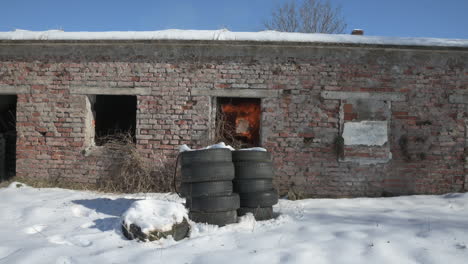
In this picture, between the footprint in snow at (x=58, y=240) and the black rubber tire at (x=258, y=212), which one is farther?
the black rubber tire at (x=258, y=212)

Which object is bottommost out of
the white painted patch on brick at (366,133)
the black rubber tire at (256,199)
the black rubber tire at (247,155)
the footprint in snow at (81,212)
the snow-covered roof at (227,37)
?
the footprint in snow at (81,212)

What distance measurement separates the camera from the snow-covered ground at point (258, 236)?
323 centimetres

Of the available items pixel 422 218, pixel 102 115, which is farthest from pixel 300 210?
pixel 102 115

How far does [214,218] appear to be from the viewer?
4.24 meters

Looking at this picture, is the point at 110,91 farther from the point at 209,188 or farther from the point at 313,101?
the point at 313,101

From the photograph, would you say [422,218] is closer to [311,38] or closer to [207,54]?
[311,38]

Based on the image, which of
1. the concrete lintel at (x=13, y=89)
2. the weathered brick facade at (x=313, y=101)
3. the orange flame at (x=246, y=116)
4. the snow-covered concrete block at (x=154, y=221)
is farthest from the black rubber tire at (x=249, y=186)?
the concrete lintel at (x=13, y=89)

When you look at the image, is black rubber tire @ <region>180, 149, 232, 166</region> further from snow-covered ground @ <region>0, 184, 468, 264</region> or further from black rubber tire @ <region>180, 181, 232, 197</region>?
snow-covered ground @ <region>0, 184, 468, 264</region>

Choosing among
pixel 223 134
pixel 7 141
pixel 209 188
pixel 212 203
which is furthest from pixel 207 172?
pixel 7 141

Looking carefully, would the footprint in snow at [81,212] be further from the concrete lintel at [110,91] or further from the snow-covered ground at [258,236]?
the concrete lintel at [110,91]

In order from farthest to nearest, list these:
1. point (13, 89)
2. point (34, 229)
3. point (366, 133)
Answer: point (13, 89)
point (366, 133)
point (34, 229)

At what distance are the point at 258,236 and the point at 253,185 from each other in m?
0.82

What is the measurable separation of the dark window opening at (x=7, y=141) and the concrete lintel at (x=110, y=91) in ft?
8.39

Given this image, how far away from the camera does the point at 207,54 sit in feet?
21.8
